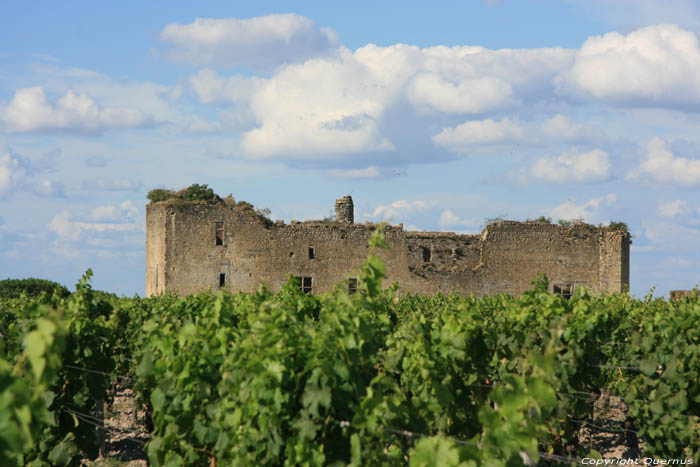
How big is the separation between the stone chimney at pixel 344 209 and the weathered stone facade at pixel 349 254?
1.1 inches

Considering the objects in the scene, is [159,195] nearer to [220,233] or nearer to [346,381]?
Answer: [220,233]

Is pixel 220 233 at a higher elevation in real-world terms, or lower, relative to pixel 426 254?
higher

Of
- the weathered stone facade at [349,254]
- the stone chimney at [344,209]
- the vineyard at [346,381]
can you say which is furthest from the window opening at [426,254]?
the vineyard at [346,381]

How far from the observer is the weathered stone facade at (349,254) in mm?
19594

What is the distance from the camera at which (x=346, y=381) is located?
395cm

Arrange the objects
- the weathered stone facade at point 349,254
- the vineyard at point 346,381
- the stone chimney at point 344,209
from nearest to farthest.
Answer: the vineyard at point 346,381, the weathered stone facade at point 349,254, the stone chimney at point 344,209

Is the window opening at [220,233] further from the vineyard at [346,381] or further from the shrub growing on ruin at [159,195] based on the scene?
the vineyard at [346,381]

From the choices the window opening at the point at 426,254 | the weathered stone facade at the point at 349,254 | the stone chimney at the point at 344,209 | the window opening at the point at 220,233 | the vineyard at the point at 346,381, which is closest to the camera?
the vineyard at the point at 346,381

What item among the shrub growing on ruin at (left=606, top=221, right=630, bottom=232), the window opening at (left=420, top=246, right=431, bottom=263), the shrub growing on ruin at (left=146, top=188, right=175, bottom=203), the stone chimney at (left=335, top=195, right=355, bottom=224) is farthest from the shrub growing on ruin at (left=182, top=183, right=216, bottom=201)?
the shrub growing on ruin at (left=606, top=221, right=630, bottom=232)

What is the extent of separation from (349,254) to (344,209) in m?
1.53

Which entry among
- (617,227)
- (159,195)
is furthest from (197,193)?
(617,227)

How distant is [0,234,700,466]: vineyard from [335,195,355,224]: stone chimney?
42.0 feet

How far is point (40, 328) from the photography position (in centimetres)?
241

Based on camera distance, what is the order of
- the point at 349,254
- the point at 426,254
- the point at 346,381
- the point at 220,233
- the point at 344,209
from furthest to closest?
1. the point at 344,209
2. the point at 426,254
3. the point at 349,254
4. the point at 220,233
5. the point at 346,381
